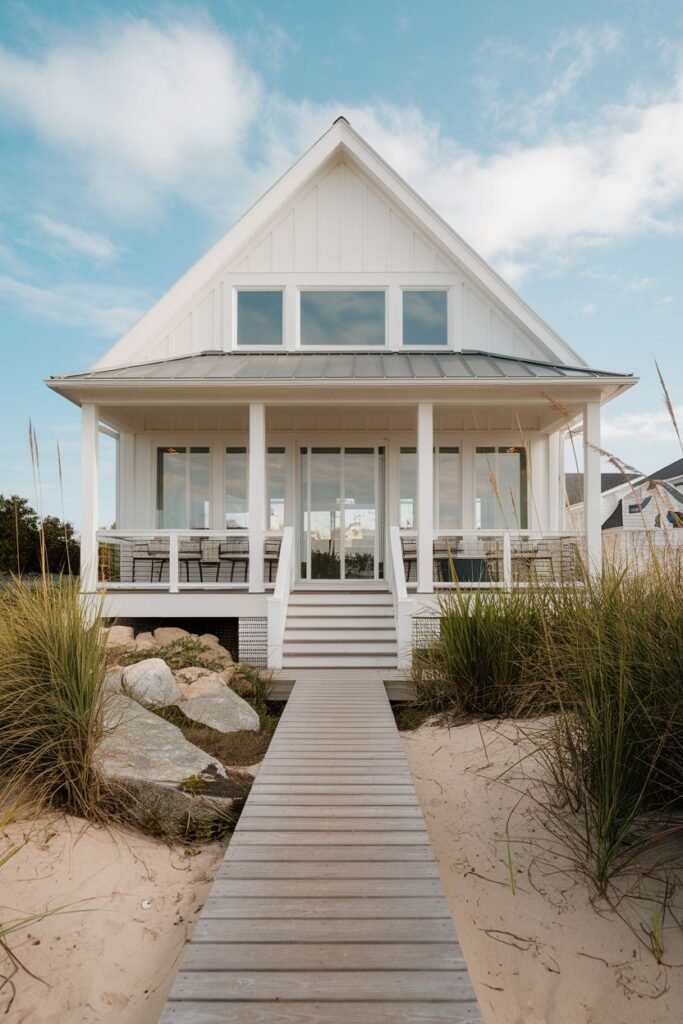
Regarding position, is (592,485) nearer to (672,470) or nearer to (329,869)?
(329,869)

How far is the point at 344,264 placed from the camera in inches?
465

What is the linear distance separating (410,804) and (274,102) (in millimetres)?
13949

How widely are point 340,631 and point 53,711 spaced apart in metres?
5.23

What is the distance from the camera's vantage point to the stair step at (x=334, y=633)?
8.77m

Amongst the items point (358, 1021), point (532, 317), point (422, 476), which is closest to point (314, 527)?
point (422, 476)

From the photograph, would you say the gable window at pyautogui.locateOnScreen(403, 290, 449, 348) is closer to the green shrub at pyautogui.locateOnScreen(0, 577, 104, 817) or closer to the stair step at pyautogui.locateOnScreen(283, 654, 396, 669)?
the stair step at pyautogui.locateOnScreen(283, 654, 396, 669)

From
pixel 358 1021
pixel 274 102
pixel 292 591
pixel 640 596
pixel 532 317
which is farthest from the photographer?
pixel 274 102

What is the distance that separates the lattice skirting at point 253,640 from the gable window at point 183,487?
3.61 metres

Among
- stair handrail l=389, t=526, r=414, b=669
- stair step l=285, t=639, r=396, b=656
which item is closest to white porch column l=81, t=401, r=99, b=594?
stair step l=285, t=639, r=396, b=656

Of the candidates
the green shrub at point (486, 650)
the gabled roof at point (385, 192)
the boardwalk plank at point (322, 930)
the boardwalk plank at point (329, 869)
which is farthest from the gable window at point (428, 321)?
the boardwalk plank at point (322, 930)

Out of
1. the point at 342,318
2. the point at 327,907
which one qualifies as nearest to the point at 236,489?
the point at 342,318

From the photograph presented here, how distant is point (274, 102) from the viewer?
13.2 metres

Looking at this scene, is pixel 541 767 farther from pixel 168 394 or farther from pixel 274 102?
pixel 274 102

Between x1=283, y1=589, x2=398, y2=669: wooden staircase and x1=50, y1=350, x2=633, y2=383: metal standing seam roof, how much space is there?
11.0 feet
